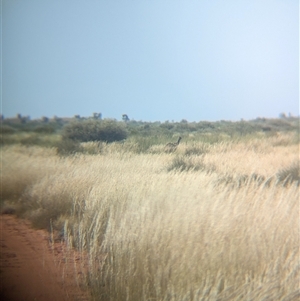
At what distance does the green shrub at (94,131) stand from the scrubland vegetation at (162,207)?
1.0 inches

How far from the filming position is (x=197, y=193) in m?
6.29

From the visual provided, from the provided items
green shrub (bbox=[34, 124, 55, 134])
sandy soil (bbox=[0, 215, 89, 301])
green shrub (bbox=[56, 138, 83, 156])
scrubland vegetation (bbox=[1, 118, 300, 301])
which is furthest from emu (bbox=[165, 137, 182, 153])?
sandy soil (bbox=[0, 215, 89, 301])

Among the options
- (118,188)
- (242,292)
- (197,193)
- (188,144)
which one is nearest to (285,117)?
(188,144)

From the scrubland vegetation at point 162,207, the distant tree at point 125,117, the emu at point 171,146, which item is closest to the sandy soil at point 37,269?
the scrubland vegetation at point 162,207

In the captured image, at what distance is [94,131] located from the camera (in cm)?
680

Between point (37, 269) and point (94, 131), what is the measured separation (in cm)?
236

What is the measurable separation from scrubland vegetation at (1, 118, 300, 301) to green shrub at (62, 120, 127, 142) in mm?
26

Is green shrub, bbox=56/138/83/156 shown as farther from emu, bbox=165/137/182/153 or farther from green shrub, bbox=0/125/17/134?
emu, bbox=165/137/182/153

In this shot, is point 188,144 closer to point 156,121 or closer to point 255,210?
point 156,121

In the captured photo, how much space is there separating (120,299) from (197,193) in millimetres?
2159

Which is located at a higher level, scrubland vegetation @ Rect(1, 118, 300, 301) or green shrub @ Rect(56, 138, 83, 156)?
green shrub @ Rect(56, 138, 83, 156)

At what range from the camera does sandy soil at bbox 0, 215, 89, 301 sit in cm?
509

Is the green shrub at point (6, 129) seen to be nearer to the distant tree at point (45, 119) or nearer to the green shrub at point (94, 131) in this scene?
the distant tree at point (45, 119)

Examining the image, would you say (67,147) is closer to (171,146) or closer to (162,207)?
(171,146)
